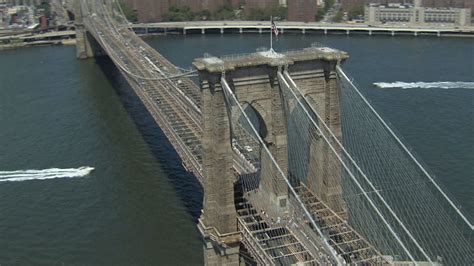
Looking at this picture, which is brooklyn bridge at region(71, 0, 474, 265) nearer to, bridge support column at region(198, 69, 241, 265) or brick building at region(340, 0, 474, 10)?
bridge support column at region(198, 69, 241, 265)

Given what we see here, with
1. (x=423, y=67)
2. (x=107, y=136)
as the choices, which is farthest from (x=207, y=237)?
(x=423, y=67)

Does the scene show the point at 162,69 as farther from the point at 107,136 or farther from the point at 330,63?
the point at 330,63

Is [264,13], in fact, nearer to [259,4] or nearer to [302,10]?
[259,4]

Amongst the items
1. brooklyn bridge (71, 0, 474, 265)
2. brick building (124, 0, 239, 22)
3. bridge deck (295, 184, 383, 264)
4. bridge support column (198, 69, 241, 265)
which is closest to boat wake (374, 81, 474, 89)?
brooklyn bridge (71, 0, 474, 265)

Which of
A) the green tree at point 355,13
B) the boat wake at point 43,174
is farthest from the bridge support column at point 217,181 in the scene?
the green tree at point 355,13

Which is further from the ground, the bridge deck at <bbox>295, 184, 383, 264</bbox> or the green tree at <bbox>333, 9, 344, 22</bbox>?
the green tree at <bbox>333, 9, 344, 22</bbox>

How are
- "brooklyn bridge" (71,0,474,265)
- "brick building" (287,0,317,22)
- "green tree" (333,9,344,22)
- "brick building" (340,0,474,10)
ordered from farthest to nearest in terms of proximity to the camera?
"green tree" (333,9,344,22)
"brick building" (287,0,317,22)
"brick building" (340,0,474,10)
"brooklyn bridge" (71,0,474,265)
